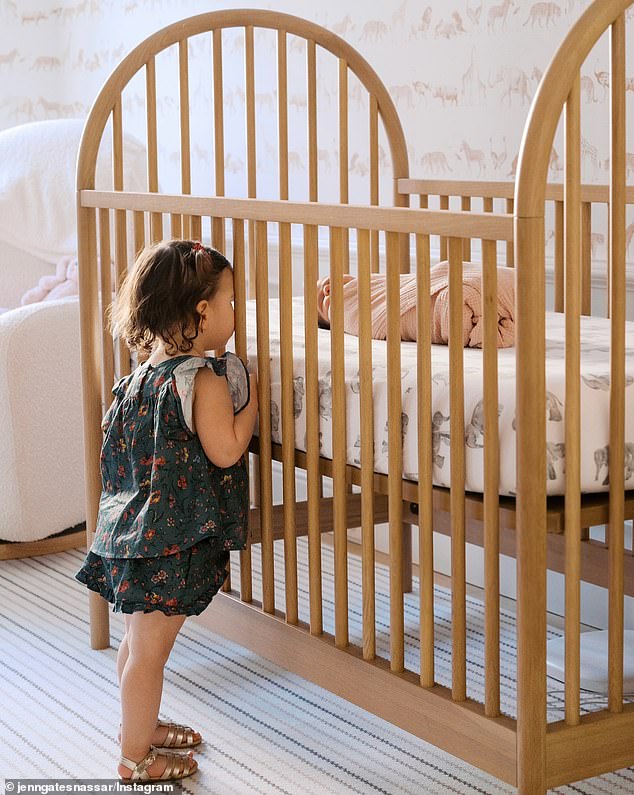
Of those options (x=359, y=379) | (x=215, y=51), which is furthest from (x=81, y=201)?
(x=359, y=379)

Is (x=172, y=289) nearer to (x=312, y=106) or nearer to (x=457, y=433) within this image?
(x=457, y=433)

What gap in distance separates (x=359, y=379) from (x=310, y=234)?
0.62ft

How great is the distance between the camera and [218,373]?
1.51m

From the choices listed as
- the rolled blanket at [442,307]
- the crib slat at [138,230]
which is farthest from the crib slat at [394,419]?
the crib slat at [138,230]

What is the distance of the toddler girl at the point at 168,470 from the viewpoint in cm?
148

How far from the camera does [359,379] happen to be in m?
1.41

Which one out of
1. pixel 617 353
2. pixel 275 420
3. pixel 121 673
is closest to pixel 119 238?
pixel 275 420

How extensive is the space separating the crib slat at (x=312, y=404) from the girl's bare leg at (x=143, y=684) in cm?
18

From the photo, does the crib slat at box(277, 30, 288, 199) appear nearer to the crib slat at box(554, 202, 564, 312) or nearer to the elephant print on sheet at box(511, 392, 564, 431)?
the crib slat at box(554, 202, 564, 312)

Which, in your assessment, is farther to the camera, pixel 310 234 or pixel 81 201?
pixel 81 201

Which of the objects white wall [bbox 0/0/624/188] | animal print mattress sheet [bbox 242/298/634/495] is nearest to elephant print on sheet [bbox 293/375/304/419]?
animal print mattress sheet [bbox 242/298/634/495]

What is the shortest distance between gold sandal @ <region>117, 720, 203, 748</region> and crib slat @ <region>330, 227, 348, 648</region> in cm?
27

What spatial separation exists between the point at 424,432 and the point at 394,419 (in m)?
0.06

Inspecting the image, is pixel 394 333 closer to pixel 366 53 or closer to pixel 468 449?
pixel 468 449
